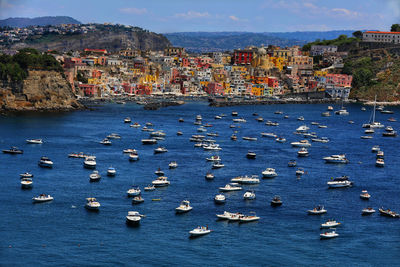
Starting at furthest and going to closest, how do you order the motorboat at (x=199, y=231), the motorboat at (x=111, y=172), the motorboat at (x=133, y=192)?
the motorboat at (x=111, y=172) < the motorboat at (x=133, y=192) < the motorboat at (x=199, y=231)

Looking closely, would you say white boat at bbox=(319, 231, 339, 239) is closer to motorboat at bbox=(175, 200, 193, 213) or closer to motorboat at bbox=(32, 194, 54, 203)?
motorboat at bbox=(175, 200, 193, 213)

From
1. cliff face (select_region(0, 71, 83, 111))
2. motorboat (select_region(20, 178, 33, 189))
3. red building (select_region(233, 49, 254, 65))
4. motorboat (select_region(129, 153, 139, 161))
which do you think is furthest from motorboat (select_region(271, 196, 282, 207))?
red building (select_region(233, 49, 254, 65))

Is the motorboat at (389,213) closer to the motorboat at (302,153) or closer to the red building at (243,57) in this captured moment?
the motorboat at (302,153)

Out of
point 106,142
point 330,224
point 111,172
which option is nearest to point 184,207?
point 330,224

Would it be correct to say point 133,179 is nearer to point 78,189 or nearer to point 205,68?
point 78,189

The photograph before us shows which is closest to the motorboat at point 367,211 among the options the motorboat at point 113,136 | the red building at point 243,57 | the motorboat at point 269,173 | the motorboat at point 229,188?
the motorboat at point 229,188

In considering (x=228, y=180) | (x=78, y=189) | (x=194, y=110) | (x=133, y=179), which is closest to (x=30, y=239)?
(x=78, y=189)
